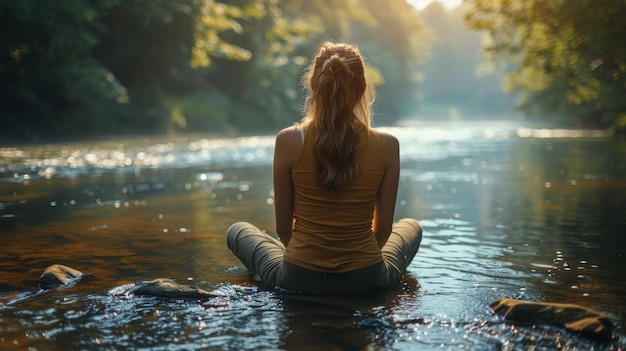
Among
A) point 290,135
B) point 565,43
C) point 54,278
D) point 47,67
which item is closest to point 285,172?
point 290,135

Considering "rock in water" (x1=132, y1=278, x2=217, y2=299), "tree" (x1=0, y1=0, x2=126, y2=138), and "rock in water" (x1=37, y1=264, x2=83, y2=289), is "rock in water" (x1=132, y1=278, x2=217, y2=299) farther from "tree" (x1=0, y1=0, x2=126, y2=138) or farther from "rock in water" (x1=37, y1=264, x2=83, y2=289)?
"tree" (x1=0, y1=0, x2=126, y2=138)

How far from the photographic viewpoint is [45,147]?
928 inches

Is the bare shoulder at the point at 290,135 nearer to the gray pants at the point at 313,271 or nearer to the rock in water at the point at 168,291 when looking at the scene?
the gray pants at the point at 313,271

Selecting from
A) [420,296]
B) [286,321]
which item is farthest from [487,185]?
[286,321]

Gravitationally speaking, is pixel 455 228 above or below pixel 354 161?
below

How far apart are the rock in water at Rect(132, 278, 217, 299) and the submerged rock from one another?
186cm

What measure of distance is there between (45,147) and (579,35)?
15.6 meters

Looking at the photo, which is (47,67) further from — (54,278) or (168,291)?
(168,291)

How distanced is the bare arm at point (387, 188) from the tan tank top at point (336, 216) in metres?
0.04

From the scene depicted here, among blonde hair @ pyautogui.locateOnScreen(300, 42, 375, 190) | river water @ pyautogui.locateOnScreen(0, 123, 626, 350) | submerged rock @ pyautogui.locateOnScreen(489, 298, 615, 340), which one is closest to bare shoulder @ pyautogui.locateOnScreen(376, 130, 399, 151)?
blonde hair @ pyautogui.locateOnScreen(300, 42, 375, 190)

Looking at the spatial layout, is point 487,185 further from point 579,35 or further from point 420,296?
point 420,296

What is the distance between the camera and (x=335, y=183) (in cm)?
492

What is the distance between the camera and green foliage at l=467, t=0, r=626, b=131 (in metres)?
12.7

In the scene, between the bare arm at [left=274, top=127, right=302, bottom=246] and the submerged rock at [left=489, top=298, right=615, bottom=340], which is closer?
the submerged rock at [left=489, top=298, right=615, bottom=340]
